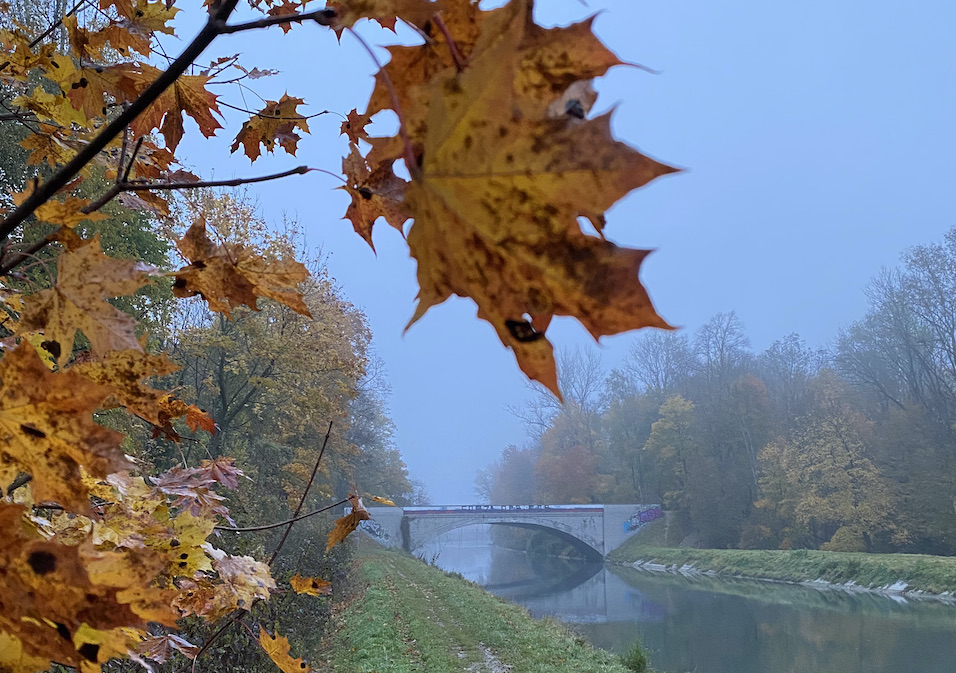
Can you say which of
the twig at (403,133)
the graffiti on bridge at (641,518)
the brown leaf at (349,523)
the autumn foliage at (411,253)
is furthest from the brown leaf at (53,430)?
the graffiti on bridge at (641,518)

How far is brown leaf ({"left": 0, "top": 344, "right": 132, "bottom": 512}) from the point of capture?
58cm

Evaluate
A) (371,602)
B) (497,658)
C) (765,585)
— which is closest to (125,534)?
(497,658)

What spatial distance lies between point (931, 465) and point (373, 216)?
32.5m

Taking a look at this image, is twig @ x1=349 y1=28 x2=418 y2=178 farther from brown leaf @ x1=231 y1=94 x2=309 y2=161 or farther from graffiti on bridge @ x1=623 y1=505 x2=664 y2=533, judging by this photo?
graffiti on bridge @ x1=623 y1=505 x2=664 y2=533

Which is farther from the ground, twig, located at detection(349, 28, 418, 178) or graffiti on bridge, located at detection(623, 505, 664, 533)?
twig, located at detection(349, 28, 418, 178)

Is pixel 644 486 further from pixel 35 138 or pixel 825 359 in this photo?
pixel 35 138

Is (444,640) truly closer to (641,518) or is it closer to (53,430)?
(53,430)

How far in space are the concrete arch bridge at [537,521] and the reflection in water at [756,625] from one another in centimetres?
934

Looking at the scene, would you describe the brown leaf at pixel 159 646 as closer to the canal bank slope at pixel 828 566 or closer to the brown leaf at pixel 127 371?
the brown leaf at pixel 127 371

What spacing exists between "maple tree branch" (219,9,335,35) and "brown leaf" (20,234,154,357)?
30 centimetres

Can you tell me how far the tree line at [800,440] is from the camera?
2681 cm

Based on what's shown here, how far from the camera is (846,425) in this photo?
2986cm

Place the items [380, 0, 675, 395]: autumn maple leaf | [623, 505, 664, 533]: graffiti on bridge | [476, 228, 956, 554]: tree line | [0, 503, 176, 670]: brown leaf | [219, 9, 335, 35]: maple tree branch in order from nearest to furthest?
1. [380, 0, 675, 395]: autumn maple leaf
2. [0, 503, 176, 670]: brown leaf
3. [219, 9, 335, 35]: maple tree branch
4. [476, 228, 956, 554]: tree line
5. [623, 505, 664, 533]: graffiti on bridge

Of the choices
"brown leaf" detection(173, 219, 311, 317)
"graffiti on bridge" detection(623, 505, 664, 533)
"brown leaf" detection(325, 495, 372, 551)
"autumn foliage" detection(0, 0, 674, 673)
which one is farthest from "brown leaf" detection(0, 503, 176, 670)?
"graffiti on bridge" detection(623, 505, 664, 533)
